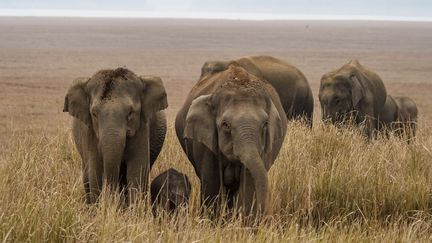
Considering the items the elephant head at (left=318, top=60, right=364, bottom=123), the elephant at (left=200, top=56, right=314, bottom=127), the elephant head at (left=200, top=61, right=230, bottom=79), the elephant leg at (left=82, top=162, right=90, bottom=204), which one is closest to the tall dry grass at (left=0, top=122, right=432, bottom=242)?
the elephant leg at (left=82, top=162, right=90, bottom=204)

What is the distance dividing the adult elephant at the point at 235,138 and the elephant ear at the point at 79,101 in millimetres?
1021

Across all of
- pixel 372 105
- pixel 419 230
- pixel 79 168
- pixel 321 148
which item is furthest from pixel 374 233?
pixel 372 105

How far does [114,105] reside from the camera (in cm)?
745

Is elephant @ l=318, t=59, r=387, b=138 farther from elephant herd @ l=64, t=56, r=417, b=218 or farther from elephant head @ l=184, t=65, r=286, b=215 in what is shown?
elephant head @ l=184, t=65, r=286, b=215

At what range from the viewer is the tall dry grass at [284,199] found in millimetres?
A: 6566

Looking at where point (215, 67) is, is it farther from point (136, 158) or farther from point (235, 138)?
point (235, 138)

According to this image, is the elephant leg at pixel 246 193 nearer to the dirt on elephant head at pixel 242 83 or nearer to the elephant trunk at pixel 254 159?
the elephant trunk at pixel 254 159

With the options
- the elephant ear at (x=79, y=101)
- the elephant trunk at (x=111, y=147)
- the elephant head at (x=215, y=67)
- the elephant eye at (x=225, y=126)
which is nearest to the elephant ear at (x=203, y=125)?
the elephant eye at (x=225, y=126)

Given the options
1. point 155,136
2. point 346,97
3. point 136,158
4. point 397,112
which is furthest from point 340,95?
point 136,158

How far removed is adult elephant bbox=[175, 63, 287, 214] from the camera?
7.02m

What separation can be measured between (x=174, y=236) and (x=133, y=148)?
141 cm

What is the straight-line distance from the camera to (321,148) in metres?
10.4

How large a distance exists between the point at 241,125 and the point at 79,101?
5.87ft

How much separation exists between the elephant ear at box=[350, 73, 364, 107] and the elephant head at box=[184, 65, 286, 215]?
7016mm
